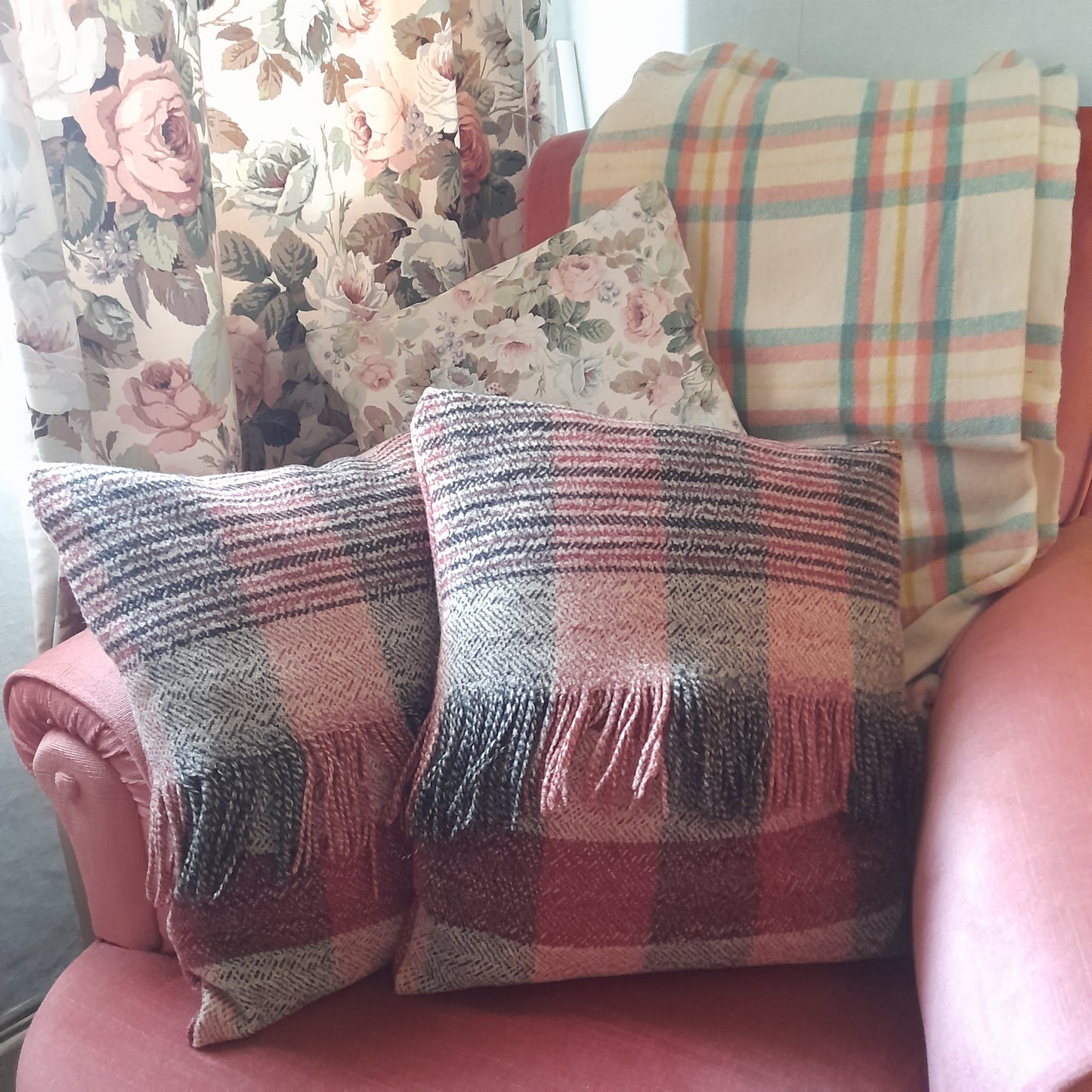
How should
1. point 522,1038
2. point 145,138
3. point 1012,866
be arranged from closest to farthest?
1. point 1012,866
2. point 522,1038
3. point 145,138

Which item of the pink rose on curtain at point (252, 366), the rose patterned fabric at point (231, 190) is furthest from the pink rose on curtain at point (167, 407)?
the pink rose on curtain at point (252, 366)

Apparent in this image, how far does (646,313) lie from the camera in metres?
1.00

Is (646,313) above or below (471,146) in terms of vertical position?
below

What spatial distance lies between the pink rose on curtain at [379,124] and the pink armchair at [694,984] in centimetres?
70

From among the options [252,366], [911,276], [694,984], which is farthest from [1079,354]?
[252,366]

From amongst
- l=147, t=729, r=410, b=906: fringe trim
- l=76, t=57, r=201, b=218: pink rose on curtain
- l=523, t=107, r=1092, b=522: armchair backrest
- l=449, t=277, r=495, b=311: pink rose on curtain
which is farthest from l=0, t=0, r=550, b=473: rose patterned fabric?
l=523, t=107, r=1092, b=522: armchair backrest

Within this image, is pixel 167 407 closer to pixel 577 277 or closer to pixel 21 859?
pixel 577 277

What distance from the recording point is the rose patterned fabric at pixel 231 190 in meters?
0.91

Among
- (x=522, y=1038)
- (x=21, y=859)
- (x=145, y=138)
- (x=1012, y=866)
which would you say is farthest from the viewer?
(x=21, y=859)

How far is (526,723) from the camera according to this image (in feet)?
2.27

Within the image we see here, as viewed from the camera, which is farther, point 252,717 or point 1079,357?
point 1079,357

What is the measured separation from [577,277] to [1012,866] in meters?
0.69

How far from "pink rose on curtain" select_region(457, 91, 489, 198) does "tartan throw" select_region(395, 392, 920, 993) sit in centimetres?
68

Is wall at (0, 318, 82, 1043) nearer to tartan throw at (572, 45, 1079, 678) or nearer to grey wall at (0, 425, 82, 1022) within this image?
grey wall at (0, 425, 82, 1022)
